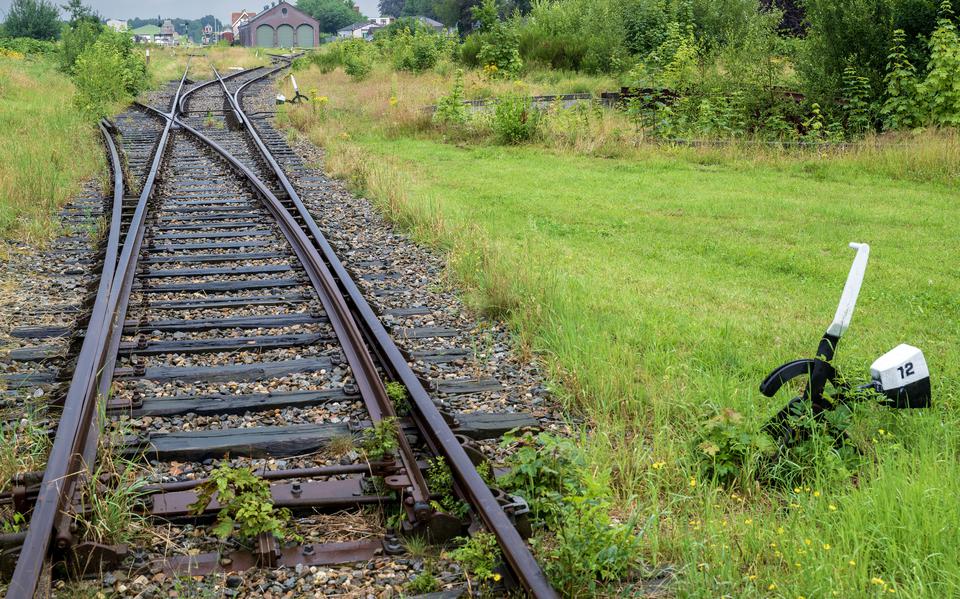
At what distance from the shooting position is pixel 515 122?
1658 centimetres

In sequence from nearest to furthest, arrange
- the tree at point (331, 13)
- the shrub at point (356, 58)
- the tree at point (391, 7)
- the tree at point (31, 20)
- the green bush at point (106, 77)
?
1. the green bush at point (106, 77)
2. the shrub at point (356, 58)
3. the tree at point (31, 20)
4. the tree at point (331, 13)
5. the tree at point (391, 7)

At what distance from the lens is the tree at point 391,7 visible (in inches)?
6501

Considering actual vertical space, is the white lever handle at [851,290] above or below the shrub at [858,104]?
below

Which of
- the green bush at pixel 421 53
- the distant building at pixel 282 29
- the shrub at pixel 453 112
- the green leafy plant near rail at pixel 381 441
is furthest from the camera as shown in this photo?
the distant building at pixel 282 29

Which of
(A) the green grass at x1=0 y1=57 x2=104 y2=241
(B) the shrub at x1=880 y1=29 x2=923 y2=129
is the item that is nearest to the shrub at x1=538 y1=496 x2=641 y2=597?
(A) the green grass at x1=0 y1=57 x2=104 y2=241

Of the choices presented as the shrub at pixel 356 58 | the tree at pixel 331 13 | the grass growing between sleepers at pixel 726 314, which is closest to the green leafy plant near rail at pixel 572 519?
the grass growing between sleepers at pixel 726 314

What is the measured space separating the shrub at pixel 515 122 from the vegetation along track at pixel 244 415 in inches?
338

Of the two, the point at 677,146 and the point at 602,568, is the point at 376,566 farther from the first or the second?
the point at 677,146

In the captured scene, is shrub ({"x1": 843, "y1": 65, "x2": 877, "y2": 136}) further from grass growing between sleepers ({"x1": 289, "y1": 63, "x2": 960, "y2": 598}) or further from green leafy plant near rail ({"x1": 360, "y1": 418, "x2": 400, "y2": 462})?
green leafy plant near rail ({"x1": 360, "y1": 418, "x2": 400, "y2": 462})

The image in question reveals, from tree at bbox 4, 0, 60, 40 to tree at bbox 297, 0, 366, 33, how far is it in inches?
3025

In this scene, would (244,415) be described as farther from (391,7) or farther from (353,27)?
(391,7)

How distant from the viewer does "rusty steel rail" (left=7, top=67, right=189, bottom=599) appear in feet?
10.5

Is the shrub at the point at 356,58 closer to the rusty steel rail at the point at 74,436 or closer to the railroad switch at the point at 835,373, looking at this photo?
the rusty steel rail at the point at 74,436

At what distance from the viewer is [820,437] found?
14.5 ft
